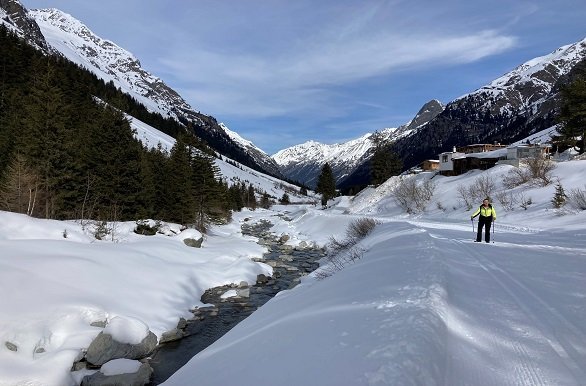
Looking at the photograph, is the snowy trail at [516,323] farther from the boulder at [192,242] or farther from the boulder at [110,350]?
the boulder at [192,242]

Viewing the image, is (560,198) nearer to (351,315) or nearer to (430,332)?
(351,315)

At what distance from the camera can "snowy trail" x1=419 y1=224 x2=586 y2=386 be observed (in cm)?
444

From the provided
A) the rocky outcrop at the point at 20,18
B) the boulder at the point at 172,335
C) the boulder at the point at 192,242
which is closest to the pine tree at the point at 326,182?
the boulder at the point at 192,242

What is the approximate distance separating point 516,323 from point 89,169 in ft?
107

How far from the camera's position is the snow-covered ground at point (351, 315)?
4637mm

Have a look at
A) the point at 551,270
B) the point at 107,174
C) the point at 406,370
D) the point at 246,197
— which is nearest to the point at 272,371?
the point at 406,370

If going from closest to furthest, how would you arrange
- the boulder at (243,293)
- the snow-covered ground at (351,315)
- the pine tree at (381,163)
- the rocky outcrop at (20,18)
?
1. the snow-covered ground at (351,315)
2. the boulder at (243,293)
3. the pine tree at (381,163)
4. the rocky outcrop at (20,18)

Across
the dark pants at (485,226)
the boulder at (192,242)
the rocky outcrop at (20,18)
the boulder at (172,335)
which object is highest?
the rocky outcrop at (20,18)

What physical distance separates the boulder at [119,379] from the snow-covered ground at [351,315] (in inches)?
14.5

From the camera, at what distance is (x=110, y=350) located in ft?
34.6

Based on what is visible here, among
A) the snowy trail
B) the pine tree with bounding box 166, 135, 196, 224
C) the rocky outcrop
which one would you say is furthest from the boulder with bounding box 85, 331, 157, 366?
the rocky outcrop

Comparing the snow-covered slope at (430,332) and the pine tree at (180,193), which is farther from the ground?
the pine tree at (180,193)

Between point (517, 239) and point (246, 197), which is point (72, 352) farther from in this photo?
point (246, 197)

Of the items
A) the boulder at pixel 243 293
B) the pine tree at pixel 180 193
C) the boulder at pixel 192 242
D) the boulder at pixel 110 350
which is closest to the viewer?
the boulder at pixel 110 350
